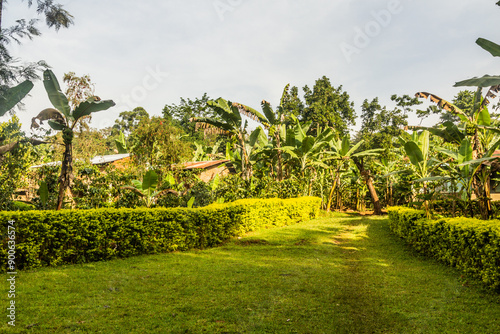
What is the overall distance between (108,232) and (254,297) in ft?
13.0

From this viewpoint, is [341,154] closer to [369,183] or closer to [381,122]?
[369,183]

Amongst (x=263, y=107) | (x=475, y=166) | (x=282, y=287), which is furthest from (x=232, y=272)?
(x=263, y=107)

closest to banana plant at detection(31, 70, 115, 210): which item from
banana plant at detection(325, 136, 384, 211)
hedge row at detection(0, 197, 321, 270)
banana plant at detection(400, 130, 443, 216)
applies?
hedge row at detection(0, 197, 321, 270)

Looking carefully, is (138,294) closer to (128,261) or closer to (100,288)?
(100,288)

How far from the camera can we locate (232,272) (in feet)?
20.6

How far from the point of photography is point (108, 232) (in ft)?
23.8

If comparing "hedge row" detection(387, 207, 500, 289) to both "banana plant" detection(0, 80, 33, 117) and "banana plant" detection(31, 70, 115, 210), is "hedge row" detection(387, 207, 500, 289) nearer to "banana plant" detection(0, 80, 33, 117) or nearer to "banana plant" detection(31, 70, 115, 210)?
"banana plant" detection(31, 70, 115, 210)

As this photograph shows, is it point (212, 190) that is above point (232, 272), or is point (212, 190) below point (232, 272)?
above

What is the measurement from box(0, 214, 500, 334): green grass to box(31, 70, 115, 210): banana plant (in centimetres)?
342

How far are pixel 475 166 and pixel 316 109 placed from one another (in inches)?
912

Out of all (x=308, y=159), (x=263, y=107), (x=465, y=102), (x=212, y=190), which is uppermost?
(x=465, y=102)

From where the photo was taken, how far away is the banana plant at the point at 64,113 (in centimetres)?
895

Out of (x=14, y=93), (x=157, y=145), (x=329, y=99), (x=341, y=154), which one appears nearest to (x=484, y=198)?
(x=14, y=93)

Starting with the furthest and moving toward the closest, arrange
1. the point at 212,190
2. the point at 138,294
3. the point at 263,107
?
1. the point at 263,107
2. the point at 212,190
3. the point at 138,294
